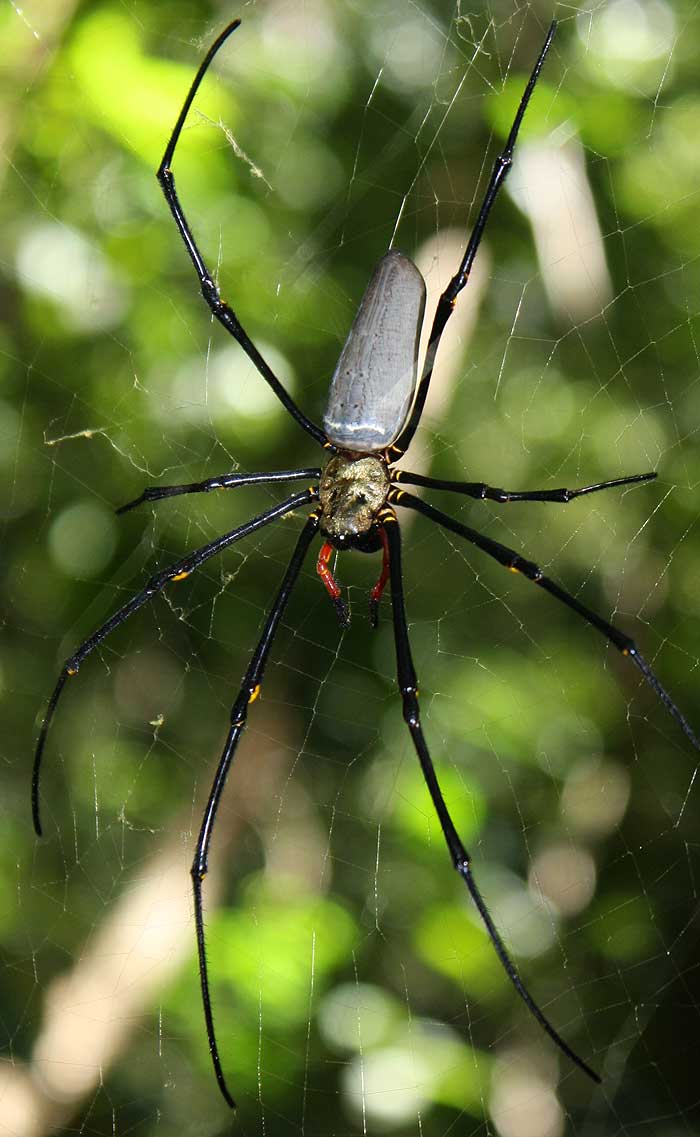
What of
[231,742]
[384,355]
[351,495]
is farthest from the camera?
[351,495]

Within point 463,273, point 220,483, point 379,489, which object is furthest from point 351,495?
point 463,273

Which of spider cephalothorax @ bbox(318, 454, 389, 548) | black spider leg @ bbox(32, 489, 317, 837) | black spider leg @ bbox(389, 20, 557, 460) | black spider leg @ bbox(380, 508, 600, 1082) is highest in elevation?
black spider leg @ bbox(389, 20, 557, 460)

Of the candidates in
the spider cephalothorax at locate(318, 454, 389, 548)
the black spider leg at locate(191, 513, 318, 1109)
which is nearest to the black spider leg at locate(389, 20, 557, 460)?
the spider cephalothorax at locate(318, 454, 389, 548)

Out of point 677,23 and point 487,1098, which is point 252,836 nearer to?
point 487,1098

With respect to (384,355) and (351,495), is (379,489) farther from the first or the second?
(384,355)

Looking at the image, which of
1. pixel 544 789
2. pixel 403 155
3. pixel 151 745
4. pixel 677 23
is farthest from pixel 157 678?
pixel 677 23

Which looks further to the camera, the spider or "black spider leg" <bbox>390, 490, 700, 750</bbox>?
the spider

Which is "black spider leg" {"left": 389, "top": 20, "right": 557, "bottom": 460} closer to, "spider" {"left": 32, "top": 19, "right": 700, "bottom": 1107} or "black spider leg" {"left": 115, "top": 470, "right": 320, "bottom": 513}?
"spider" {"left": 32, "top": 19, "right": 700, "bottom": 1107}
